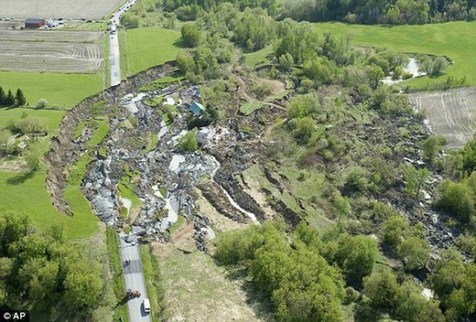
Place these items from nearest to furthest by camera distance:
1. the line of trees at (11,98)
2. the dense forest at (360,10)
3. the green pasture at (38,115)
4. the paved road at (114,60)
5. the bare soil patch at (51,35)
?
the green pasture at (38,115) < the line of trees at (11,98) < the paved road at (114,60) < the bare soil patch at (51,35) < the dense forest at (360,10)

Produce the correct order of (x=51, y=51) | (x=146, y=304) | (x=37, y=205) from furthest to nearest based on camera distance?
(x=51, y=51), (x=37, y=205), (x=146, y=304)

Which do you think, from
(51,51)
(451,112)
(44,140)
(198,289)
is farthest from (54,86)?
(451,112)

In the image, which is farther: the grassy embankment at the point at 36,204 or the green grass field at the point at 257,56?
the green grass field at the point at 257,56

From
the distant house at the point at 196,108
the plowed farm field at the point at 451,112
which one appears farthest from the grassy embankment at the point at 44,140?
the plowed farm field at the point at 451,112

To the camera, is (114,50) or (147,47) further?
(147,47)

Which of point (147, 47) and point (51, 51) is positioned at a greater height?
point (147, 47)

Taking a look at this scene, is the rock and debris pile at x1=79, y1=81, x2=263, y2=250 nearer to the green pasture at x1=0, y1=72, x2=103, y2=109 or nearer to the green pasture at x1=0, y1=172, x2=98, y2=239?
the green pasture at x1=0, y1=172, x2=98, y2=239

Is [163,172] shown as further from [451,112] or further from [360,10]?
[360,10]

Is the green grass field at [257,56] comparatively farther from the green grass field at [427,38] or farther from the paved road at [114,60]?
the paved road at [114,60]
